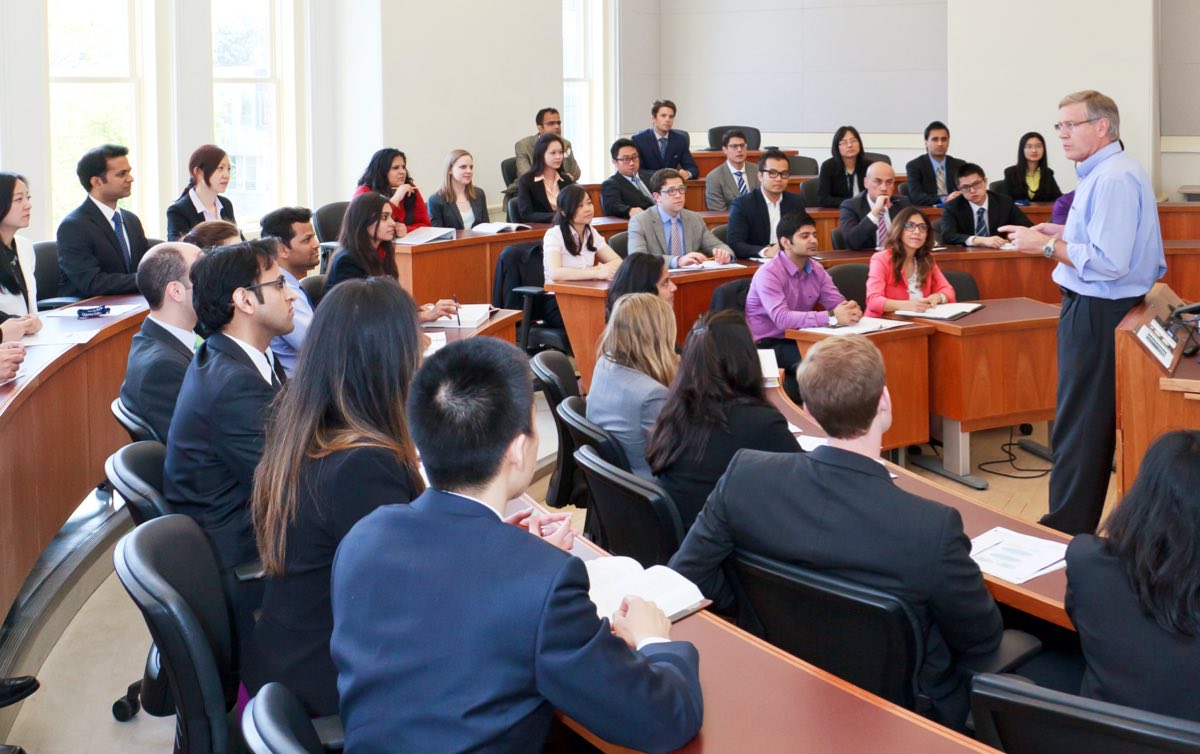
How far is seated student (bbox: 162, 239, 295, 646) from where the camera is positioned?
9.27 feet

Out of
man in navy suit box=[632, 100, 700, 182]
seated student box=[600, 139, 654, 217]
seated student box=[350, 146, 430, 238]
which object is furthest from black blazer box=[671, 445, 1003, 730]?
man in navy suit box=[632, 100, 700, 182]

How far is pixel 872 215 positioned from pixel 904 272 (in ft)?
4.58

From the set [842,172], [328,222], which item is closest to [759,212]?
[842,172]

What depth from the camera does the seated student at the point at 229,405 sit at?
2824mm

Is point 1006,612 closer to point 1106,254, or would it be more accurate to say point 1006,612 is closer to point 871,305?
point 1106,254

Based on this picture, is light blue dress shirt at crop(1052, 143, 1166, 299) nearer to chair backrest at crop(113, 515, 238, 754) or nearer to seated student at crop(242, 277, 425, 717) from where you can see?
seated student at crop(242, 277, 425, 717)

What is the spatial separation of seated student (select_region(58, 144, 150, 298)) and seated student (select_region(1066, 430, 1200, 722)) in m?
4.67

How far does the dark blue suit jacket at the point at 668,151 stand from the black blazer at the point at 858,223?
125 inches

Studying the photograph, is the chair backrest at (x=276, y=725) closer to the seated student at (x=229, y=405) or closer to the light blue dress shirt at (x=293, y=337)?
the seated student at (x=229, y=405)

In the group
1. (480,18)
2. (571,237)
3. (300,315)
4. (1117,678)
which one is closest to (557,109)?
(480,18)

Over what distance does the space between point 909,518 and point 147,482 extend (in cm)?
176

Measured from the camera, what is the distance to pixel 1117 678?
2.04 m

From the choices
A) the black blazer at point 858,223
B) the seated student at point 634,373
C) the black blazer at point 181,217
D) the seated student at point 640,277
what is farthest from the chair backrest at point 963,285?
the black blazer at point 181,217

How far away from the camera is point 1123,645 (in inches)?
79.9
